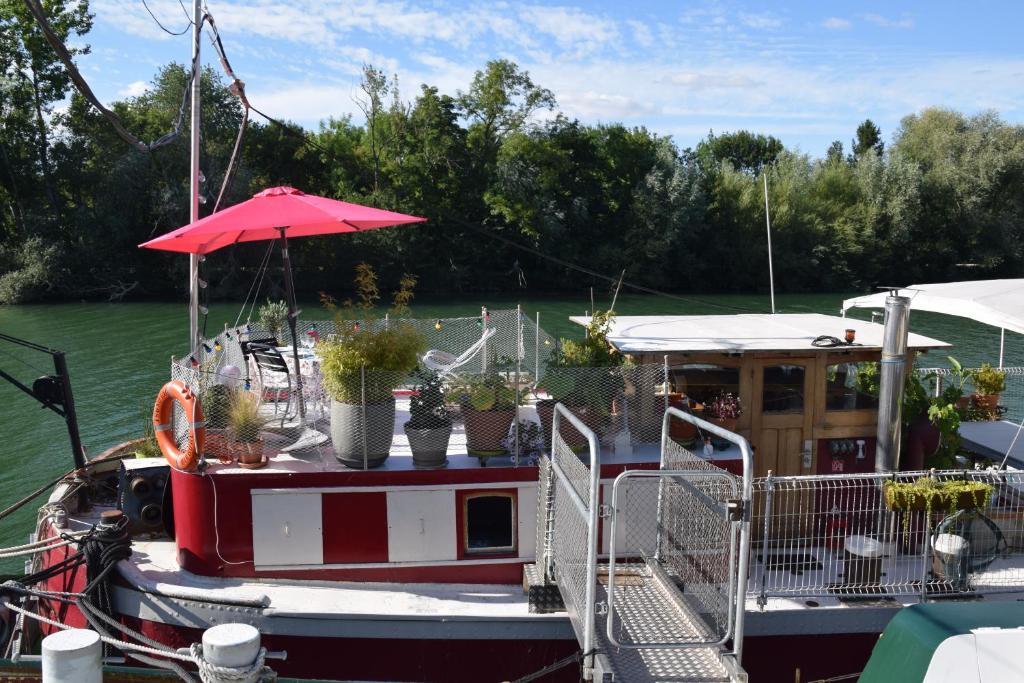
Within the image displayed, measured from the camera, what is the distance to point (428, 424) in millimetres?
7258

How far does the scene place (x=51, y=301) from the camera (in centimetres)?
3666

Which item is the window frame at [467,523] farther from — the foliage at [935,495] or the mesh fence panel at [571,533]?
the foliage at [935,495]

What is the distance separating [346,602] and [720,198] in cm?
→ 4065

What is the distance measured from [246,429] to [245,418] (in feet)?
0.35

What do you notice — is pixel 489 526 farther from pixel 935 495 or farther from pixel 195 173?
pixel 195 173

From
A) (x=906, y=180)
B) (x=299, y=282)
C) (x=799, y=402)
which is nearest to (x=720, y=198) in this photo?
(x=906, y=180)

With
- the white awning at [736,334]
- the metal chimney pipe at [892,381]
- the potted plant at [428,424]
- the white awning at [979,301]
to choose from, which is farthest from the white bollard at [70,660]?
the white awning at [979,301]

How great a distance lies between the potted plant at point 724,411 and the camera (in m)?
7.84

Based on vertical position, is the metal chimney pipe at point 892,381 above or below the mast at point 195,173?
below

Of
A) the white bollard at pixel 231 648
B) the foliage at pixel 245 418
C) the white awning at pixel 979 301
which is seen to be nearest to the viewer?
the white bollard at pixel 231 648

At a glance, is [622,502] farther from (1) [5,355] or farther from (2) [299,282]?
(2) [299,282]

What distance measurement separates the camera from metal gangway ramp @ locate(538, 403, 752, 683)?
5.27m

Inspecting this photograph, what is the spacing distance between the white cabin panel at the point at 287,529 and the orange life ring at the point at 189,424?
61cm

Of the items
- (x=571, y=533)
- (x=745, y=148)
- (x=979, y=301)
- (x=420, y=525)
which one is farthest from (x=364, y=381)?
(x=745, y=148)
